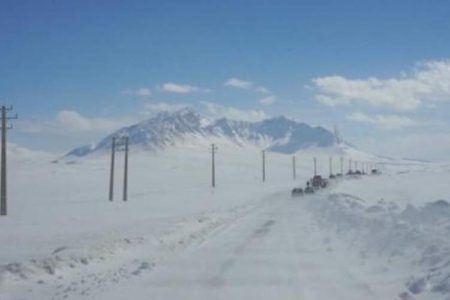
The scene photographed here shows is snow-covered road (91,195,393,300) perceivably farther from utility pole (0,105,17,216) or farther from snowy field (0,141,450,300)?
utility pole (0,105,17,216)

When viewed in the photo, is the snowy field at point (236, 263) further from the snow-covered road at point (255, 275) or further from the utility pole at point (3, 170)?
the utility pole at point (3, 170)

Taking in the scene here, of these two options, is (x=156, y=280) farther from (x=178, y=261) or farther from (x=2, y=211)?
(x=2, y=211)

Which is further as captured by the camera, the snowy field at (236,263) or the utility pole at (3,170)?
the utility pole at (3,170)

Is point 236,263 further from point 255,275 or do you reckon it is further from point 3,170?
point 3,170

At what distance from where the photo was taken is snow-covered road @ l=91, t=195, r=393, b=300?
1196 centimetres

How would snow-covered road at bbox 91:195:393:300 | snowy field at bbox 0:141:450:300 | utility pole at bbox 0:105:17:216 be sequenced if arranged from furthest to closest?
1. utility pole at bbox 0:105:17:216
2. snowy field at bbox 0:141:450:300
3. snow-covered road at bbox 91:195:393:300

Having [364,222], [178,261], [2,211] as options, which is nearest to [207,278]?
[178,261]

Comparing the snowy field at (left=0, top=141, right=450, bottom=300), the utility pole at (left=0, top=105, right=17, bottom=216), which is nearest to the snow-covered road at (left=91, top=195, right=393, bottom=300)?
the snowy field at (left=0, top=141, right=450, bottom=300)

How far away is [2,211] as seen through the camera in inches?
1529

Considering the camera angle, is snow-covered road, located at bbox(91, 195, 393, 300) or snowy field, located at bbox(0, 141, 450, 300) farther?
snowy field, located at bbox(0, 141, 450, 300)

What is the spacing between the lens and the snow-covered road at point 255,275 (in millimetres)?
11961

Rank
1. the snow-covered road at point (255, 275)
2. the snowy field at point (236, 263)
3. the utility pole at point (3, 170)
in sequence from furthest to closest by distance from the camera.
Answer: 1. the utility pole at point (3, 170)
2. the snowy field at point (236, 263)
3. the snow-covered road at point (255, 275)

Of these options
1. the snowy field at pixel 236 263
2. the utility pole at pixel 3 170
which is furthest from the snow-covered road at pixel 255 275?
the utility pole at pixel 3 170

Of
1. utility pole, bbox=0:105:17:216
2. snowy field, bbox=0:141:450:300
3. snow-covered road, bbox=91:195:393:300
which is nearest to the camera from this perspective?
snow-covered road, bbox=91:195:393:300
